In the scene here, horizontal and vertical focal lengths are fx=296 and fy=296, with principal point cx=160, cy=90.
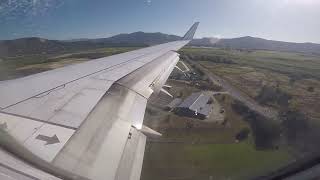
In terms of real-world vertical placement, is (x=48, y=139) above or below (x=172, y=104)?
above

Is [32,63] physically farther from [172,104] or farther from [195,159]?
[195,159]

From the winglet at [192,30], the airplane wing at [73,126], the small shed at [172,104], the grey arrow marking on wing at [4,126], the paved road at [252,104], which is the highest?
the winglet at [192,30]

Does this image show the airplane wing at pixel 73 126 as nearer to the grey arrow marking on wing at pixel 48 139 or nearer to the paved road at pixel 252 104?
the grey arrow marking on wing at pixel 48 139

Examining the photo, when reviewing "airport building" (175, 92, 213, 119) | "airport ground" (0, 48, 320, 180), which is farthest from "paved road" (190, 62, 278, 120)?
"airport building" (175, 92, 213, 119)

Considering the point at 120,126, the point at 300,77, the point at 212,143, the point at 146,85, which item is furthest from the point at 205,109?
the point at 300,77

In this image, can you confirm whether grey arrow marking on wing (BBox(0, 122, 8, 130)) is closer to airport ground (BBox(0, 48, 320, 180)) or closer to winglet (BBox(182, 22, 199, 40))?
airport ground (BBox(0, 48, 320, 180))

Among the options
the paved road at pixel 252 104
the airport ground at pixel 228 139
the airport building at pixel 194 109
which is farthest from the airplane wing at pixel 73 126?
the paved road at pixel 252 104

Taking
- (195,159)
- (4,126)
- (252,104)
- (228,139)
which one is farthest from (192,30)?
(252,104)

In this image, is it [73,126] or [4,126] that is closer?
[4,126]

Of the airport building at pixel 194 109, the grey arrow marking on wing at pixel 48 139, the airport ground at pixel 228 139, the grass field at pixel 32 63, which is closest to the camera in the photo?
the grey arrow marking on wing at pixel 48 139
